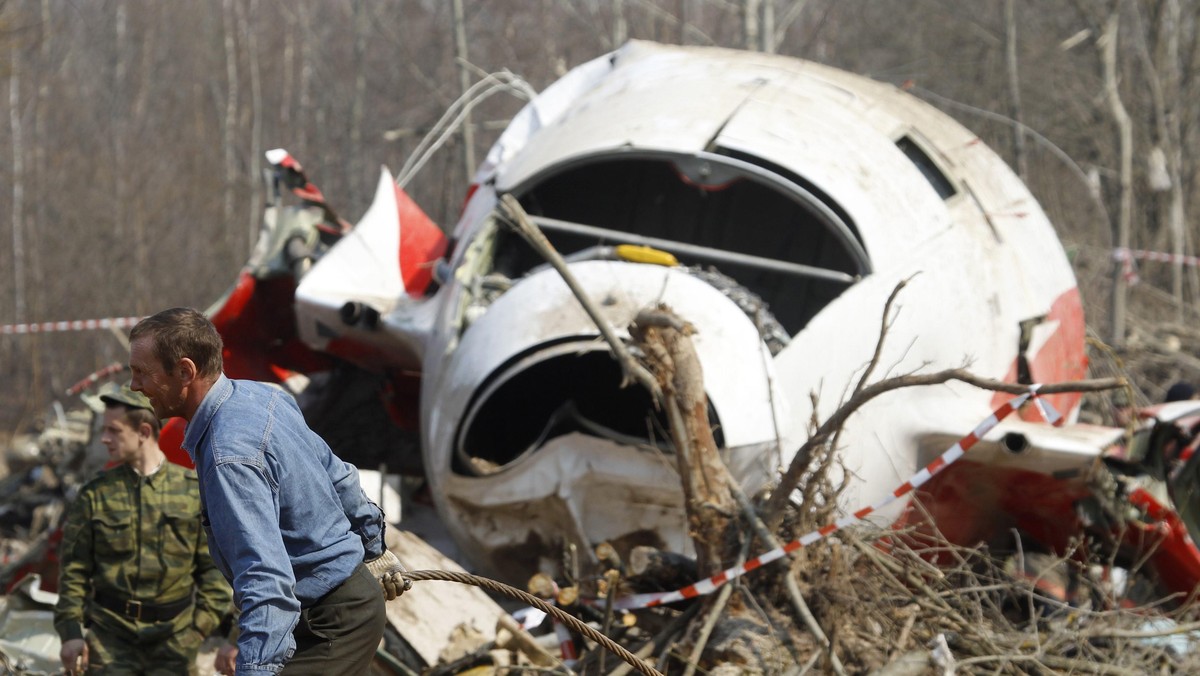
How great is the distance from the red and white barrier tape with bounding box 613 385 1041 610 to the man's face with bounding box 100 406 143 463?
189 cm

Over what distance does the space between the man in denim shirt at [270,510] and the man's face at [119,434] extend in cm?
171

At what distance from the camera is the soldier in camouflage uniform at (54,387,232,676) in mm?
4672

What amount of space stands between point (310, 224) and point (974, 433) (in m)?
4.57

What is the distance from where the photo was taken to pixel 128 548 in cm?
468

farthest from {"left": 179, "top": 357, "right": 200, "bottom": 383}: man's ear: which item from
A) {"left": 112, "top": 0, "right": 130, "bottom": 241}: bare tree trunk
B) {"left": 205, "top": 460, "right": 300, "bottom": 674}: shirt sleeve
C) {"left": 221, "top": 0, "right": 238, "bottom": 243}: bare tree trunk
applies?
{"left": 221, "top": 0, "right": 238, "bottom": 243}: bare tree trunk

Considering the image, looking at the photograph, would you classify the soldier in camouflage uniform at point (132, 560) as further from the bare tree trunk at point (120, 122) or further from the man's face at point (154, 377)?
the bare tree trunk at point (120, 122)

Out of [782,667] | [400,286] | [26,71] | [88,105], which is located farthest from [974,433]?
[88,105]

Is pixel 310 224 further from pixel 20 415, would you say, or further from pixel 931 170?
pixel 20 415

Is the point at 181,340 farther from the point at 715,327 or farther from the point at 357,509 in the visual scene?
the point at 715,327

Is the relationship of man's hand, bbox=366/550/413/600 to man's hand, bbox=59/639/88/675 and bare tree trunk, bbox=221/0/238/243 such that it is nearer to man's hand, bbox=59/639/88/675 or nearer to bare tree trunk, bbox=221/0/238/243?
man's hand, bbox=59/639/88/675

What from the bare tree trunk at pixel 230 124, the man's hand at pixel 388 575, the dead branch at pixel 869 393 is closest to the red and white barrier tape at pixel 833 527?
the dead branch at pixel 869 393

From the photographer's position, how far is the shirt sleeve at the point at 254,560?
272cm

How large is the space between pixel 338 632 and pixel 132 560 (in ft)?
6.19

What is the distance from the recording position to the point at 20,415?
1648 centimetres
